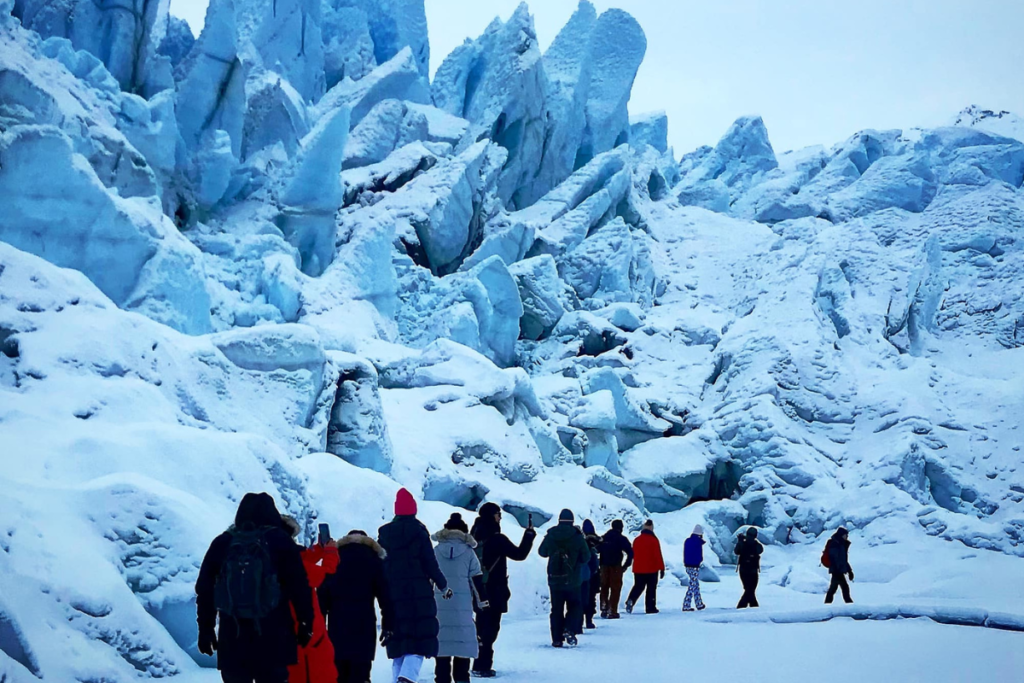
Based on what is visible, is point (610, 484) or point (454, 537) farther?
point (610, 484)

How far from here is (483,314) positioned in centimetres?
2791

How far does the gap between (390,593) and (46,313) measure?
652cm

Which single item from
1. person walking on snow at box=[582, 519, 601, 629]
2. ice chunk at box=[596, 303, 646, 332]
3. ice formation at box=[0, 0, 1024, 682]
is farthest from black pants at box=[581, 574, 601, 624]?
ice chunk at box=[596, 303, 646, 332]

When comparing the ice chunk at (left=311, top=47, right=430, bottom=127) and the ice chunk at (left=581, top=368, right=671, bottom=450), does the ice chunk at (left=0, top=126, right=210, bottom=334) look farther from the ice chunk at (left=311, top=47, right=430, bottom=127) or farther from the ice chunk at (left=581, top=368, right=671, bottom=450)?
the ice chunk at (left=311, top=47, right=430, bottom=127)

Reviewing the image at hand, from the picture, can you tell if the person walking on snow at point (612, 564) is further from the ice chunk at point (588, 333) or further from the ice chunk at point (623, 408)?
the ice chunk at point (588, 333)

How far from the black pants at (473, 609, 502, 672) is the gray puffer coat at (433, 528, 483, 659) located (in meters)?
0.57

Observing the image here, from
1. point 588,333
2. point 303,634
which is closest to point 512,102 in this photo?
point 588,333

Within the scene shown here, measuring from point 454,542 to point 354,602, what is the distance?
48.4 inches

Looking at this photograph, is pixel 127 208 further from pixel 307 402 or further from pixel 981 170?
pixel 981 170

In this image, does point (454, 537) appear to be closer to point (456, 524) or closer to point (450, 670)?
point (456, 524)

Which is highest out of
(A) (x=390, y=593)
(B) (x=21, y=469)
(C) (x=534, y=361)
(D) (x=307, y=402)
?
(C) (x=534, y=361)

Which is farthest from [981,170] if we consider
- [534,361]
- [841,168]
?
[534,361]

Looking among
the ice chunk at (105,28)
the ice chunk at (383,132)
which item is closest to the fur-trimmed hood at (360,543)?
the ice chunk at (105,28)

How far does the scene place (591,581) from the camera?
36.8 feet
